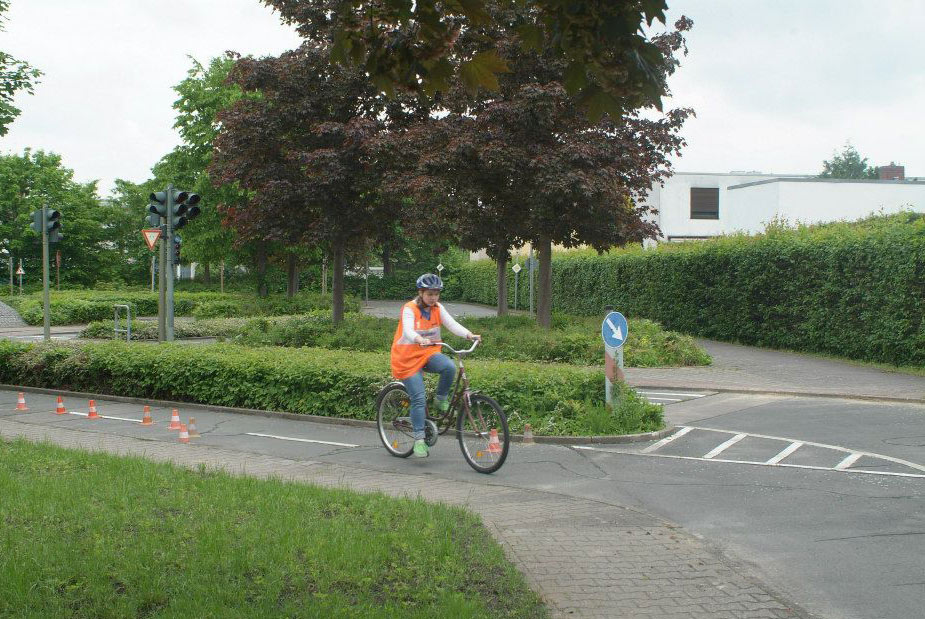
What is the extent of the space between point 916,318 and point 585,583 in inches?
606

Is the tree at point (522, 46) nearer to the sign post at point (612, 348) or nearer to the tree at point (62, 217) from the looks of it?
the sign post at point (612, 348)

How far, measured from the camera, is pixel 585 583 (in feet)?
17.2

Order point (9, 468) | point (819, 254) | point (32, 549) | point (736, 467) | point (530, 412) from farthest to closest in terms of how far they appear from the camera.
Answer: point (819, 254), point (530, 412), point (736, 467), point (9, 468), point (32, 549)

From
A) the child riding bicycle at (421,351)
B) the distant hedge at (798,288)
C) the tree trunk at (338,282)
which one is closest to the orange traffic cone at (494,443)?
the child riding bicycle at (421,351)

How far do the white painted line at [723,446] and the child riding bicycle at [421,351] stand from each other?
113 inches

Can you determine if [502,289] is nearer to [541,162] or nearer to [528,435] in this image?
[541,162]

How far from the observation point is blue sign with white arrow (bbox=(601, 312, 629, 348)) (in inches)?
436

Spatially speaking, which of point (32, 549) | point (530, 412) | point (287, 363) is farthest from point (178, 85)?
point (32, 549)

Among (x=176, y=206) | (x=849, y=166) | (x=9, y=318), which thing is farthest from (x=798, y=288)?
(x=849, y=166)

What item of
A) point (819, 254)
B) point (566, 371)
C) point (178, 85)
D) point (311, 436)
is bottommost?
point (311, 436)

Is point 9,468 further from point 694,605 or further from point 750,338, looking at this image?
point 750,338

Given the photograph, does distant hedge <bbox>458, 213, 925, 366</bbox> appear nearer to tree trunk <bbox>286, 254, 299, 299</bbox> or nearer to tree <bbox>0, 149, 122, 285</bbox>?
tree trunk <bbox>286, 254, 299, 299</bbox>

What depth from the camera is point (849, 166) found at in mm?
99938

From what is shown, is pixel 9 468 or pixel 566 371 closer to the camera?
pixel 9 468
